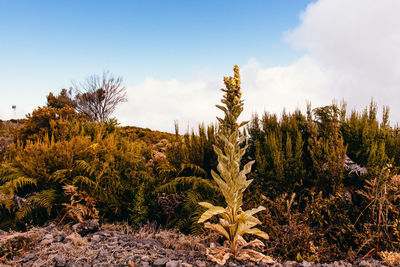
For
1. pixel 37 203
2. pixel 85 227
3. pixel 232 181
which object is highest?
pixel 232 181

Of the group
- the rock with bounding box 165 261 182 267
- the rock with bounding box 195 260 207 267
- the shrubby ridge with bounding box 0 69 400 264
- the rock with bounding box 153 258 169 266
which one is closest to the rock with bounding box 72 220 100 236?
the shrubby ridge with bounding box 0 69 400 264

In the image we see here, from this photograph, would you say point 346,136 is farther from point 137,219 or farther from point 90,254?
point 90,254

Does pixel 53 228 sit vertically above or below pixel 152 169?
below

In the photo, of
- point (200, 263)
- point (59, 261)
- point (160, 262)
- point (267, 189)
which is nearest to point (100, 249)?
point (59, 261)

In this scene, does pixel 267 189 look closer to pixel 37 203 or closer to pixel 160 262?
pixel 160 262

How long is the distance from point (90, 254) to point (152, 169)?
194cm

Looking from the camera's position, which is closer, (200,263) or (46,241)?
(200,263)

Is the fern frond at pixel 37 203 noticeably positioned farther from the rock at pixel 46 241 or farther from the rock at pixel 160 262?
the rock at pixel 160 262

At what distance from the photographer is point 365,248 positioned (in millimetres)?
3131

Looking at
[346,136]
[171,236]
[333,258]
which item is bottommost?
[333,258]

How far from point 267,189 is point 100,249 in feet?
7.79

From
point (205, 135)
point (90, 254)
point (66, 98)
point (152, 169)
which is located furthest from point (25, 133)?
point (66, 98)

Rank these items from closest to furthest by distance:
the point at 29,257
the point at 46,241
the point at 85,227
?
the point at 29,257, the point at 46,241, the point at 85,227

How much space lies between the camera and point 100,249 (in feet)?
8.46
